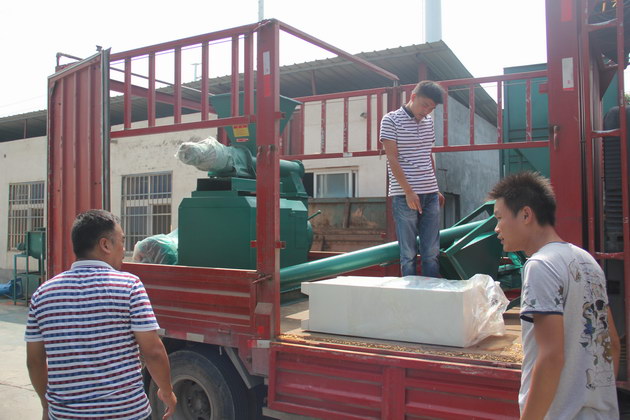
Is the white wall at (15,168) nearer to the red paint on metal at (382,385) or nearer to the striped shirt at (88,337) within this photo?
the red paint on metal at (382,385)

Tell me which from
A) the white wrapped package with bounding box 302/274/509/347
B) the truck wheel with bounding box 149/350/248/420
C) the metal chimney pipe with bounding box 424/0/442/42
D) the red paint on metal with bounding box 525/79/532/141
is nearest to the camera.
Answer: the white wrapped package with bounding box 302/274/509/347

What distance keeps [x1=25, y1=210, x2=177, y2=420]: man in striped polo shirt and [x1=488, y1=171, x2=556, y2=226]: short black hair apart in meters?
1.51

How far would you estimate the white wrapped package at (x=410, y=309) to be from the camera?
2.78 metres

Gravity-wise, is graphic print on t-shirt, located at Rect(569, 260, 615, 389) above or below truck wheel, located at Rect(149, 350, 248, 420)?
above

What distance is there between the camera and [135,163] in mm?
12914

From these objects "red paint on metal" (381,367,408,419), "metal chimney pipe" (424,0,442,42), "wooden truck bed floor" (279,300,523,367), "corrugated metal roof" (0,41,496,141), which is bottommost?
"red paint on metal" (381,367,408,419)

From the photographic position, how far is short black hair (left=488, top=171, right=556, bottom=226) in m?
1.79

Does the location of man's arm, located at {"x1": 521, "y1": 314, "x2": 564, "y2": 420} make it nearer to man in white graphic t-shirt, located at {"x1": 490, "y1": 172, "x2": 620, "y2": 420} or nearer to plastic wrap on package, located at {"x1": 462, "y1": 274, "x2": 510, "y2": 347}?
man in white graphic t-shirt, located at {"x1": 490, "y1": 172, "x2": 620, "y2": 420}

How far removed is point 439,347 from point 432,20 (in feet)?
59.8

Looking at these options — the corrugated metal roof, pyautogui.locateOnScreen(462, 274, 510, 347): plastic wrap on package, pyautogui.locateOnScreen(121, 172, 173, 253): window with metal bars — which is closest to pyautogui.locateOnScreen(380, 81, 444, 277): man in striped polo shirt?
pyautogui.locateOnScreen(462, 274, 510, 347): plastic wrap on package

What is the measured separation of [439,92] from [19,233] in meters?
16.2

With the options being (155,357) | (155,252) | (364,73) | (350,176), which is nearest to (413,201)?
(155,357)

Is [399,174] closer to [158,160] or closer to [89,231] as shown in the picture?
[89,231]

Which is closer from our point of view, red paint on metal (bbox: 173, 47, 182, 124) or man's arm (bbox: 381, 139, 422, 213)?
man's arm (bbox: 381, 139, 422, 213)
